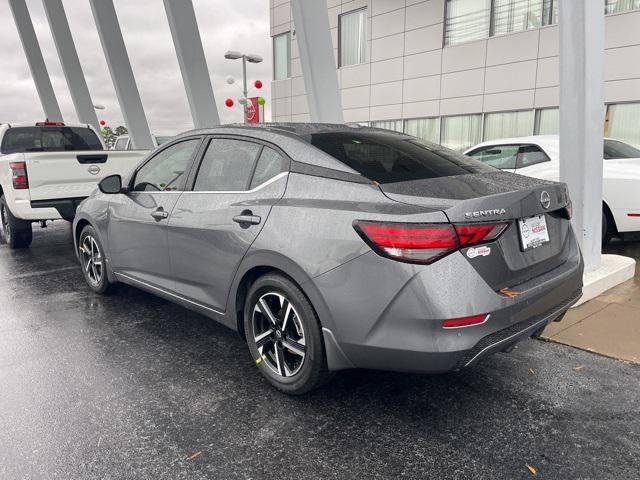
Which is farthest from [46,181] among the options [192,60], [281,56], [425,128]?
[281,56]

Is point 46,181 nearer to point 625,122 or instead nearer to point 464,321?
point 464,321

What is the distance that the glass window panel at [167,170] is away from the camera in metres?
3.72

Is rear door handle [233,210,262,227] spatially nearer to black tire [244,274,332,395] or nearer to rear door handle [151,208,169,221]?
black tire [244,274,332,395]

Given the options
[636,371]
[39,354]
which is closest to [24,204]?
[39,354]

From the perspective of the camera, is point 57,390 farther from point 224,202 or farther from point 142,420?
point 224,202

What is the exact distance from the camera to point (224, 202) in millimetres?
3195

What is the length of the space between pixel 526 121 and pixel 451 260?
12.7 metres

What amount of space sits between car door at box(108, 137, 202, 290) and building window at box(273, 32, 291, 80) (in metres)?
17.6

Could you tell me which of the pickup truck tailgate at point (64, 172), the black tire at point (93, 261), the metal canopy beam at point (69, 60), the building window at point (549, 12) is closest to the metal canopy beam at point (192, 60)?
the pickup truck tailgate at point (64, 172)

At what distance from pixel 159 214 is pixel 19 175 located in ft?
12.4

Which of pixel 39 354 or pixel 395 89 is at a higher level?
pixel 395 89

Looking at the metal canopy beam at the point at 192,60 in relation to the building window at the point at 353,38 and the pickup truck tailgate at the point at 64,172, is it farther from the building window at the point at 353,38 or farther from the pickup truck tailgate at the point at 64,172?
the building window at the point at 353,38

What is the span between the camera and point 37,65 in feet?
78.8

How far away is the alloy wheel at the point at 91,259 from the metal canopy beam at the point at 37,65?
2203 cm
